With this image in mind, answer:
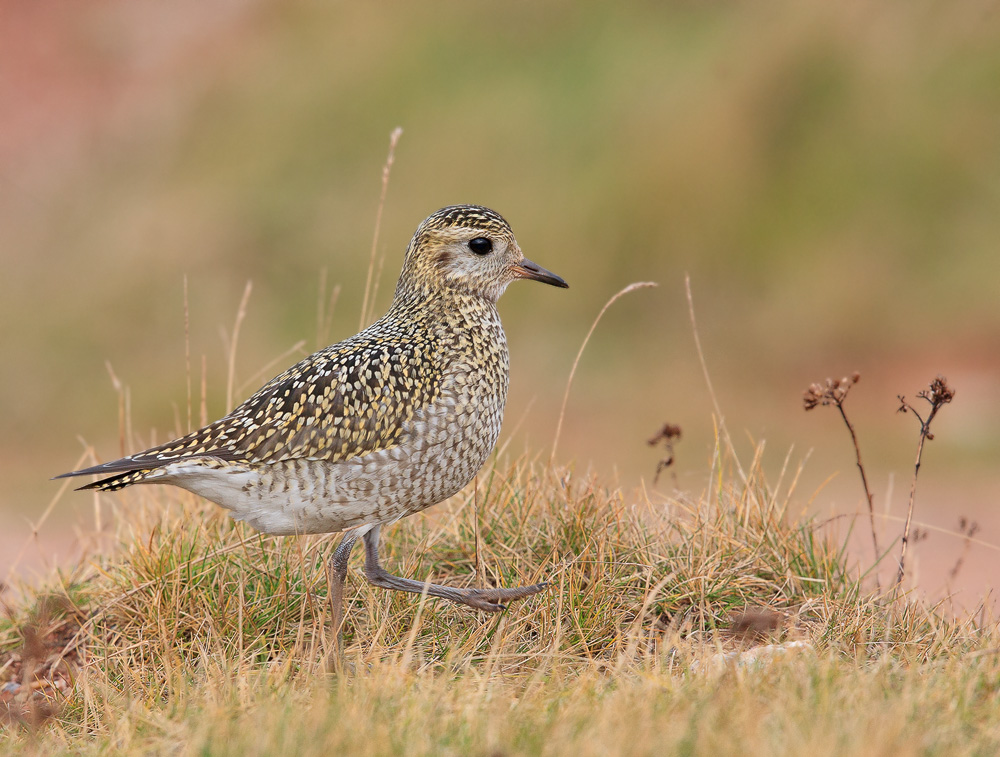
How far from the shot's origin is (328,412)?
476 centimetres

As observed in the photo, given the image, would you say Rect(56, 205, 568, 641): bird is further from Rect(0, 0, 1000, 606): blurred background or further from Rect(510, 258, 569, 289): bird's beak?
Rect(0, 0, 1000, 606): blurred background

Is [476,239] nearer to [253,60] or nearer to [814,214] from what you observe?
[814,214]

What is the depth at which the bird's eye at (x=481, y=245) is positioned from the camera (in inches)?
209

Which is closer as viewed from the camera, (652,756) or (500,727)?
(652,756)

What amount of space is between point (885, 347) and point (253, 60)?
1487cm

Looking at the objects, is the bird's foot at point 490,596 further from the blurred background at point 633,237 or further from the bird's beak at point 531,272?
the blurred background at point 633,237

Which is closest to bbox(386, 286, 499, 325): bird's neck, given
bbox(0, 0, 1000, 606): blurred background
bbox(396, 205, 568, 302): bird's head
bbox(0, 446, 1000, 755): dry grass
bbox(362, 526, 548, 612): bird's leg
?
bbox(396, 205, 568, 302): bird's head

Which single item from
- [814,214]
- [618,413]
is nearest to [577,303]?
[618,413]

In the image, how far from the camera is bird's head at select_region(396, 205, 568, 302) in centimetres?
530

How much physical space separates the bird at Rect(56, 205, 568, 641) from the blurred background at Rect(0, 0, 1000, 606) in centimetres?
739

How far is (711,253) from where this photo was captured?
15.2 metres

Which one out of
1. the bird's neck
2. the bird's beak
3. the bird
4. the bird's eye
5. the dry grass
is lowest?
the dry grass

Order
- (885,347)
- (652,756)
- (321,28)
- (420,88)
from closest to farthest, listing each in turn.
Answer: (652,756), (885,347), (420,88), (321,28)

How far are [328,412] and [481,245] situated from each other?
3.64 ft
